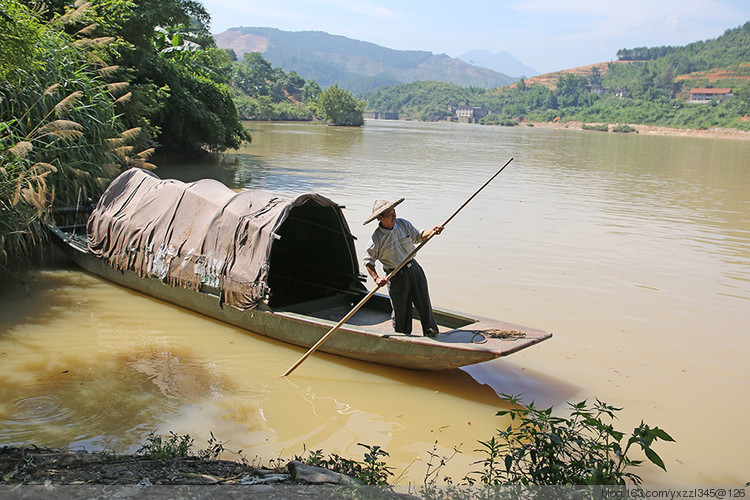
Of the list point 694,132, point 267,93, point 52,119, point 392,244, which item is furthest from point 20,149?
point 694,132

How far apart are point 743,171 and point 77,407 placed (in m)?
31.1

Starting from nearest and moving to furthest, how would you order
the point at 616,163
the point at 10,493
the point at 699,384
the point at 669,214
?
1. the point at 10,493
2. the point at 699,384
3. the point at 669,214
4. the point at 616,163

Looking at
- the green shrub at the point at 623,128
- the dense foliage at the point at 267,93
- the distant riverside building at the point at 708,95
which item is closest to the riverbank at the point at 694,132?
the green shrub at the point at 623,128

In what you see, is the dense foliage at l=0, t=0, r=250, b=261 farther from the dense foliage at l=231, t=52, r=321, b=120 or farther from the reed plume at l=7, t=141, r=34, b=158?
the dense foliage at l=231, t=52, r=321, b=120

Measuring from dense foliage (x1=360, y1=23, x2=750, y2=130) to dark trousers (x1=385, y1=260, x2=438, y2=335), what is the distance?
93.4m

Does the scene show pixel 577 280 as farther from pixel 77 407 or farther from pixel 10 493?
pixel 10 493

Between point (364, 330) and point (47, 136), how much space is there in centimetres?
640

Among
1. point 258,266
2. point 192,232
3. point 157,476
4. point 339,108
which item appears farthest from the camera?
point 339,108

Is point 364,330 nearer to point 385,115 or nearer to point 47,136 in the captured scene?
point 47,136

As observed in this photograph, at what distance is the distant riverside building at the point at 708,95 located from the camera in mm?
102750

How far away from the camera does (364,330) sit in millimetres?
6188

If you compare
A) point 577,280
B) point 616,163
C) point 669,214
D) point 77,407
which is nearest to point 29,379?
point 77,407

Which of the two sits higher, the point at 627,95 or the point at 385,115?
the point at 627,95

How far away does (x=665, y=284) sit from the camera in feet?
31.6
